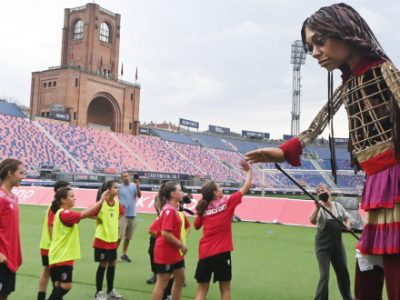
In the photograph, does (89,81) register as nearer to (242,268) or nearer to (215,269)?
(242,268)

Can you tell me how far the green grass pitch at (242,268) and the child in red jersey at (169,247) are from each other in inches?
47.0

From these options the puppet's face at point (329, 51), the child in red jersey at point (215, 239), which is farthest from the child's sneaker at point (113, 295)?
the puppet's face at point (329, 51)

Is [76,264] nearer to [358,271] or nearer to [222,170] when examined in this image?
[358,271]

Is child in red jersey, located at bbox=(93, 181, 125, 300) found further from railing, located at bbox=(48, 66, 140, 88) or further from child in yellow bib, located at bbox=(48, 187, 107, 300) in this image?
railing, located at bbox=(48, 66, 140, 88)

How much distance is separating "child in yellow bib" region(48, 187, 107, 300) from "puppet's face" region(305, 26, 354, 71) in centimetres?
386

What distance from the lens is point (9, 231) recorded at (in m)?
4.51

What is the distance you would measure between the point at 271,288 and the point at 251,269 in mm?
1522

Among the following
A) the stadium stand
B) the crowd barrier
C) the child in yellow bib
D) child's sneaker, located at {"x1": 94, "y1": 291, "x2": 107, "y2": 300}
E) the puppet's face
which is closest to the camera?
the puppet's face

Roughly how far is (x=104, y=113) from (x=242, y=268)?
51885mm

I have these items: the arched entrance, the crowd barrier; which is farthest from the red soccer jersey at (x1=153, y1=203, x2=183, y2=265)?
the arched entrance

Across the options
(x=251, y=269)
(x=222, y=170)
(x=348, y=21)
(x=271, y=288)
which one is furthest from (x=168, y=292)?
(x=222, y=170)

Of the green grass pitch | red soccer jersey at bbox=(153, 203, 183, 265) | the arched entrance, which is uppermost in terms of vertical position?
the arched entrance

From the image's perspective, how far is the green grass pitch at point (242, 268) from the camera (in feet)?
22.9

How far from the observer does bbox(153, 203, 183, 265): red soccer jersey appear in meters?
5.59
